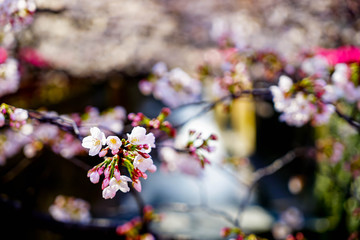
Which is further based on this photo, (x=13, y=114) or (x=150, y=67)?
(x=150, y=67)

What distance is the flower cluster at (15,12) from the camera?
59.1 inches

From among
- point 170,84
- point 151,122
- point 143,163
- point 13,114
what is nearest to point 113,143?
point 143,163

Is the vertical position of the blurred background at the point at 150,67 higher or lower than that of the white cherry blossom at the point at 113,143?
higher

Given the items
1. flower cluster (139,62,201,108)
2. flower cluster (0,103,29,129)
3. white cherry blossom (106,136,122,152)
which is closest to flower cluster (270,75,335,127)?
flower cluster (139,62,201,108)

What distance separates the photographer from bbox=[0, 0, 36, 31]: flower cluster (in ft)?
4.93

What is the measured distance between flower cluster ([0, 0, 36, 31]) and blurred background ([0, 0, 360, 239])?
1.51 m

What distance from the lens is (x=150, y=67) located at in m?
4.13

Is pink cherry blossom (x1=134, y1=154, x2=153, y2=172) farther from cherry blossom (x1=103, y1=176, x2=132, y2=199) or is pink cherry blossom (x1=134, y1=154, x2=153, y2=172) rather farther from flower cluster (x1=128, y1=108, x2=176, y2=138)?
flower cluster (x1=128, y1=108, x2=176, y2=138)

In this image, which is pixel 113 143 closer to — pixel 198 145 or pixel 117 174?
pixel 117 174

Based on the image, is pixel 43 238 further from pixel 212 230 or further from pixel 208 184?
pixel 208 184

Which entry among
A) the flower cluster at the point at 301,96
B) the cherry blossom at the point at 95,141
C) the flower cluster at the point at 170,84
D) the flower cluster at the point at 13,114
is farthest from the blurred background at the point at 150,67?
the cherry blossom at the point at 95,141

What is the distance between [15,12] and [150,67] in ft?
8.66

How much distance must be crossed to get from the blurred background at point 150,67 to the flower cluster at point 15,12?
1508 mm

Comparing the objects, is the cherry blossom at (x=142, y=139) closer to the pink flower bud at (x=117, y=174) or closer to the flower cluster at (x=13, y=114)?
the pink flower bud at (x=117, y=174)
